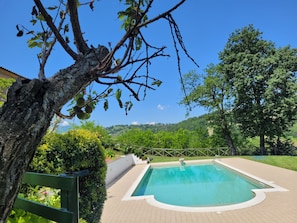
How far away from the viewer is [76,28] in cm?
109

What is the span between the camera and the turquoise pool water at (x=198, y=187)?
24.6 ft

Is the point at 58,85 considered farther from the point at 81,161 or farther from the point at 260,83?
the point at 260,83

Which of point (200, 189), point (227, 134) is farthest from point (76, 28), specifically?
point (227, 134)

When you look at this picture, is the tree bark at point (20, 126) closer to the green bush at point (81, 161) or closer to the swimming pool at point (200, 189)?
the green bush at point (81, 161)

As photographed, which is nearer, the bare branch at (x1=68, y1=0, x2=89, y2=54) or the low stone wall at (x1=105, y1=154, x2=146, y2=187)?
the bare branch at (x1=68, y1=0, x2=89, y2=54)

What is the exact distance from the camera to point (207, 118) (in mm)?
21156

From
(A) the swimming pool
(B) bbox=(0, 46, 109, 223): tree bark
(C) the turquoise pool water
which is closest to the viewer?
(B) bbox=(0, 46, 109, 223): tree bark

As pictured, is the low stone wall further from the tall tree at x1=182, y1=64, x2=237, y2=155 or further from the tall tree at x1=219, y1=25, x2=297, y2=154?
the tall tree at x1=219, y1=25, x2=297, y2=154

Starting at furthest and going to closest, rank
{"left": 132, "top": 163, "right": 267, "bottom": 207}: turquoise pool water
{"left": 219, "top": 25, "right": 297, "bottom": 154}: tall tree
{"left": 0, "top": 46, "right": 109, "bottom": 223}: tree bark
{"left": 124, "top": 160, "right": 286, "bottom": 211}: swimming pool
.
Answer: {"left": 219, "top": 25, "right": 297, "bottom": 154}: tall tree → {"left": 132, "top": 163, "right": 267, "bottom": 207}: turquoise pool water → {"left": 124, "top": 160, "right": 286, "bottom": 211}: swimming pool → {"left": 0, "top": 46, "right": 109, "bottom": 223}: tree bark

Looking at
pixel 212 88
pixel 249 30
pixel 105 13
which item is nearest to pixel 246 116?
pixel 212 88

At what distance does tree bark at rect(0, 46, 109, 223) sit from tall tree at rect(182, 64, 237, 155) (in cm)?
1974

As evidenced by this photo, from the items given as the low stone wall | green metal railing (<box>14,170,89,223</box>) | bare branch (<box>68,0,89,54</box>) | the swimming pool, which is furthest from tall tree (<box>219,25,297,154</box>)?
green metal railing (<box>14,170,89,223</box>)

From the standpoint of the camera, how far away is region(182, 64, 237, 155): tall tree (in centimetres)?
2033

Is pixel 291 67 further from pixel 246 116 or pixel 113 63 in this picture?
pixel 113 63
